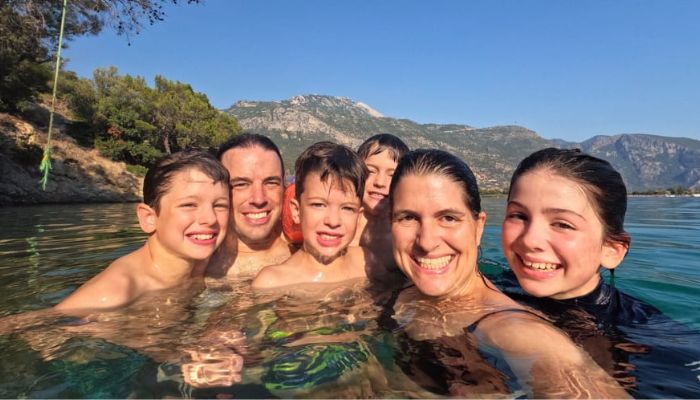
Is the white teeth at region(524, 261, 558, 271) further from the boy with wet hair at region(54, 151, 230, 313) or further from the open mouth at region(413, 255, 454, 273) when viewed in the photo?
the boy with wet hair at region(54, 151, 230, 313)

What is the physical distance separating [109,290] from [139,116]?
34336mm

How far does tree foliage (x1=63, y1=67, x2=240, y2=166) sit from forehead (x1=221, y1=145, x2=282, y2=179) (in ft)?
98.4

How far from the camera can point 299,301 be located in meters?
3.82

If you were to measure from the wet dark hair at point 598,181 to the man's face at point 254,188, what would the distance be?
271 cm

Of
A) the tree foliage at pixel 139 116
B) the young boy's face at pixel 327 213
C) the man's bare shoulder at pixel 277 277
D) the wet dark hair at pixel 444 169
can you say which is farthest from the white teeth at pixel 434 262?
the tree foliage at pixel 139 116

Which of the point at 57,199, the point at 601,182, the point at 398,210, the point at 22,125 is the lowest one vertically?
the point at 57,199

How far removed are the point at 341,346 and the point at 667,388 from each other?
1888mm

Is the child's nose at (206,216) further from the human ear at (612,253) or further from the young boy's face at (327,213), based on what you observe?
the human ear at (612,253)

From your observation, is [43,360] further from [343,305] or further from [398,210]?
[398,210]

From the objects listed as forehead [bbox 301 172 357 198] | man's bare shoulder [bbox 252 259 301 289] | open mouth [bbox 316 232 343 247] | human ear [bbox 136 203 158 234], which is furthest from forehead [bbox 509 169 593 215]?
human ear [bbox 136 203 158 234]

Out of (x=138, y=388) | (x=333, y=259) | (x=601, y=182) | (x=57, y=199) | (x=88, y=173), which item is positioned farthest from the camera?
(x=88, y=173)

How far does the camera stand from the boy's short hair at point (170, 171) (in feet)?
12.2

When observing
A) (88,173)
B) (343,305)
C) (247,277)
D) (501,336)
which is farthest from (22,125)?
(501,336)

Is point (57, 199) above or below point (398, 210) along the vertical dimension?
below
